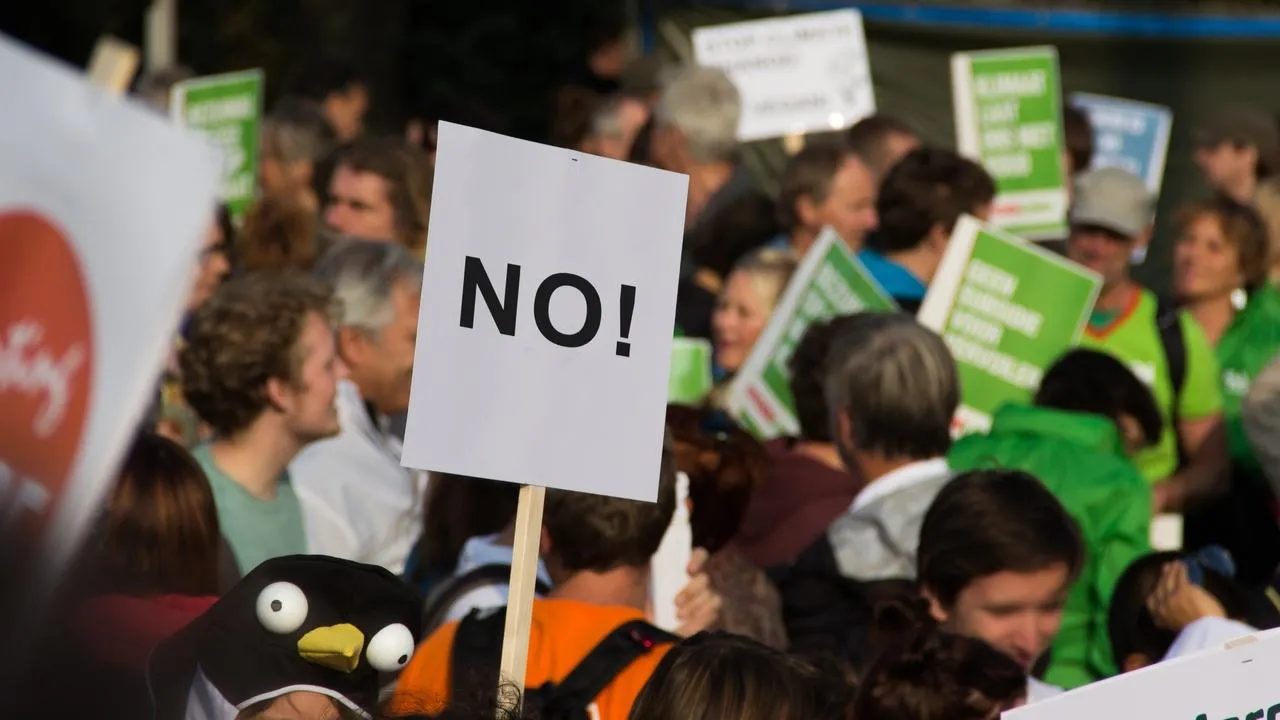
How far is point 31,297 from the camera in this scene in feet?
4.24

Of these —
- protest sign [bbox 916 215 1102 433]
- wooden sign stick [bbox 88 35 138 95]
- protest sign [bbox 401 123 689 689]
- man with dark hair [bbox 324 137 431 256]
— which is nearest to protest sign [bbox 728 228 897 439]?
protest sign [bbox 916 215 1102 433]

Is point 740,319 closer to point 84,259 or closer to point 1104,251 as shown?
point 1104,251

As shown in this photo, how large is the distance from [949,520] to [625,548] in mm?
654

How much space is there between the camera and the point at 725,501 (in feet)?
12.3

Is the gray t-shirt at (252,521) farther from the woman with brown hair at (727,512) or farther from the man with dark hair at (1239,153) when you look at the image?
the man with dark hair at (1239,153)

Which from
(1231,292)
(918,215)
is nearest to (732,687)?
(918,215)

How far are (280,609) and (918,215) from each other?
368 centimetres

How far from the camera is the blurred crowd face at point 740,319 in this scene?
534 cm

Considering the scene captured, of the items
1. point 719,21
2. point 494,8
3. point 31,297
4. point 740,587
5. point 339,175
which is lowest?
point 740,587

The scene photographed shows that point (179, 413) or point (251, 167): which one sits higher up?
point (251, 167)

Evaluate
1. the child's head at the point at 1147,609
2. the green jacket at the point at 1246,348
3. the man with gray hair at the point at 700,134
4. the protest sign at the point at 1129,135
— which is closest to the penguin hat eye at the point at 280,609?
the child's head at the point at 1147,609

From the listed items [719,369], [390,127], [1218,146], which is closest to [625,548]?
[719,369]

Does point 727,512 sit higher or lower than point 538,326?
lower

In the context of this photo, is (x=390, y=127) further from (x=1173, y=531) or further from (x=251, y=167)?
(x=1173, y=531)
